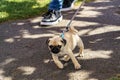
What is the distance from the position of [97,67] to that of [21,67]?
1229 millimetres

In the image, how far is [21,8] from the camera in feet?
27.1

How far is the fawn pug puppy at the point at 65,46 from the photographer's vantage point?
4.95m

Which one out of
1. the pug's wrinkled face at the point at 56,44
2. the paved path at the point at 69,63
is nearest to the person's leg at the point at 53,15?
the paved path at the point at 69,63

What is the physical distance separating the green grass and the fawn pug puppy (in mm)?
2526

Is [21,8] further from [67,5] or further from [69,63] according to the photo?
[69,63]

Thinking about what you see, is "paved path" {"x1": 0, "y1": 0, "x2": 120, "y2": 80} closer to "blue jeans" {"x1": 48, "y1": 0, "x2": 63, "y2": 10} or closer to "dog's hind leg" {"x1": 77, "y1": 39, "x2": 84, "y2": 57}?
"dog's hind leg" {"x1": 77, "y1": 39, "x2": 84, "y2": 57}

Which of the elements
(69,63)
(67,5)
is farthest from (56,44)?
(67,5)

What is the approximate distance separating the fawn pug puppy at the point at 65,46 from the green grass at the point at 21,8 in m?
2.53

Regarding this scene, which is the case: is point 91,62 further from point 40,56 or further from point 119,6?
point 119,6

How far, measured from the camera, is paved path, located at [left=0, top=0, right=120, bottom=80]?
5.16m

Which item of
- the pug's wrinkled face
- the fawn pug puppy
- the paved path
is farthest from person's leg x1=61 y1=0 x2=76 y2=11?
the pug's wrinkled face

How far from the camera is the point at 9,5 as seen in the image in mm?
8469

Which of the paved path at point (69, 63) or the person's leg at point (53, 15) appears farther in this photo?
the person's leg at point (53, 15)

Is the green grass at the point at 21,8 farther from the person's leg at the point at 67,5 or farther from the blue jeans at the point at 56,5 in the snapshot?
the blue jeans at the point at 56,5
